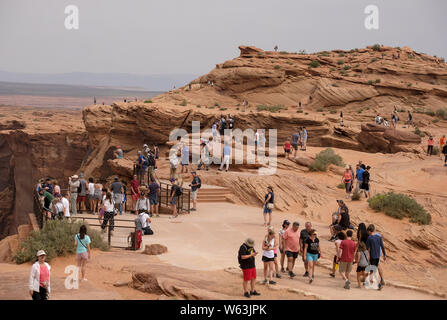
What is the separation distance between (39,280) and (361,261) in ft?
22.3

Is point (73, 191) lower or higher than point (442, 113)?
lower

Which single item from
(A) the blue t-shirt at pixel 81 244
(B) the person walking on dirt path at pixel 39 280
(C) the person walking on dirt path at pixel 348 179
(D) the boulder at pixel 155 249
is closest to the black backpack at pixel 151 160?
(C) the person walking on dirt path at pixel 348 179

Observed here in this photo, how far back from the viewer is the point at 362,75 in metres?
50.2

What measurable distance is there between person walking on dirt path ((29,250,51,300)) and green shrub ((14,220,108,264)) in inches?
145

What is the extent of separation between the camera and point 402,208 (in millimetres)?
18172

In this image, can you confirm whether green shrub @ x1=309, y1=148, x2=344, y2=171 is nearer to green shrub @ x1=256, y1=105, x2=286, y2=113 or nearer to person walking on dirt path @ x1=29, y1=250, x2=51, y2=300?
green shrub @ x1=256, y1=105, x2=286, y2=113

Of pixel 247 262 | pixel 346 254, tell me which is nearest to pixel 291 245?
pixel 346 254

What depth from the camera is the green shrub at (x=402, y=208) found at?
697 inches

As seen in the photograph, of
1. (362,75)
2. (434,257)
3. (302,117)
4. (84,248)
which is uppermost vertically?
(362,75)

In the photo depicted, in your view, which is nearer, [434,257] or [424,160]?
[434,257]

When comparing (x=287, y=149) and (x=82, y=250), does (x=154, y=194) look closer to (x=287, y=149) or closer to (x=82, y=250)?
(x=82, y=250)
